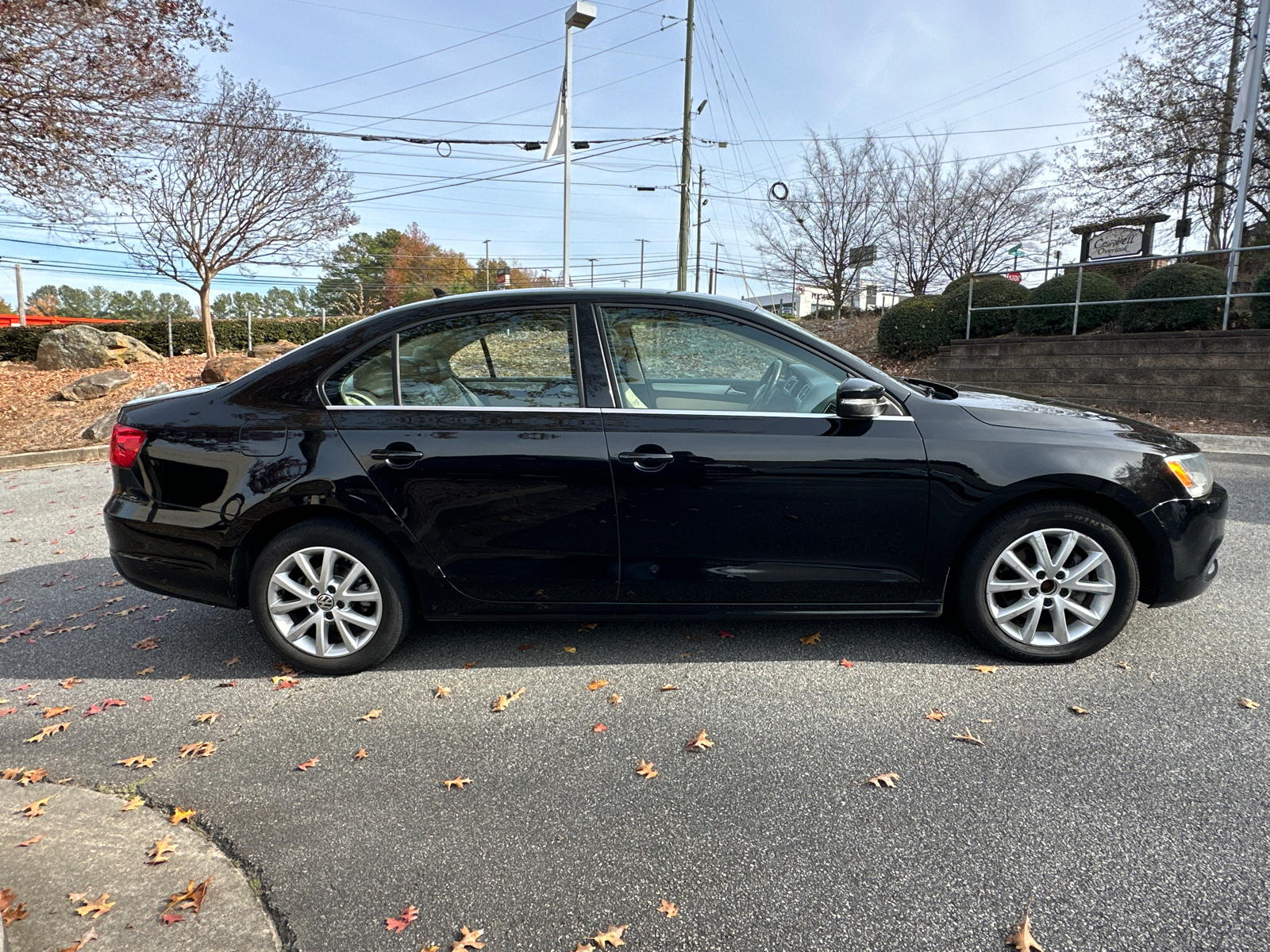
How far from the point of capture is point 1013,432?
323 centimetres

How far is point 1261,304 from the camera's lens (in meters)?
11.7

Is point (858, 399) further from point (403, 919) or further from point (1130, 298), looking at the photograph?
point (1130, 298)

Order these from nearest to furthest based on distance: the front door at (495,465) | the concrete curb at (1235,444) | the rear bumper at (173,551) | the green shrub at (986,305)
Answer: the front door at (495,465) → the rear bumper at (173,551) → the concrete curb at (1235,444) → the green shrub at (986,305)

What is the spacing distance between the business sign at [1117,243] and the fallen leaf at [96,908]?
22.4 meters

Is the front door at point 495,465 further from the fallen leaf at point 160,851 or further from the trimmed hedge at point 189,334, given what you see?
the trimmed hedge at point 189,334

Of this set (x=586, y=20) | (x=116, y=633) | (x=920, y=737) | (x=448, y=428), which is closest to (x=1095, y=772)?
(x=920, y=737)

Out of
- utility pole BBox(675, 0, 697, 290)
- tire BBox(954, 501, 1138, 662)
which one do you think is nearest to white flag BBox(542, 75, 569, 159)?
utility pole BBox(675, 0, 697, 290)

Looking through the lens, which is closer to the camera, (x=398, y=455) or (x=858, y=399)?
(x=858, y=399)

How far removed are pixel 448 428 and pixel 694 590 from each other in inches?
50.8

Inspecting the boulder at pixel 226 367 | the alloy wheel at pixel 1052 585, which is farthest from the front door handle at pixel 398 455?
the boulder at pixel 226 367

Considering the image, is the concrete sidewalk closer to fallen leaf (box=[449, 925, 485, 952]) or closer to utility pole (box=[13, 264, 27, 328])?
fallen leaf (box=[449, 925, 485, 952])

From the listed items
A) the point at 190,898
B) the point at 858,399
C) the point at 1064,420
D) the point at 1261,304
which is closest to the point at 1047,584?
the point at 1064,420

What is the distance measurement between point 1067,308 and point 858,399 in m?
13.5

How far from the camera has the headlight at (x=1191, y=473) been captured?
128 inches
